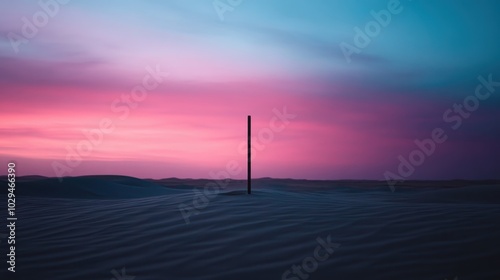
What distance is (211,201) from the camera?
693 cm

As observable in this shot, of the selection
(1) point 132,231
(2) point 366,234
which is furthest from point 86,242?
(2) point 366,234

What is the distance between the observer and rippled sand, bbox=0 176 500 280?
3.66 meters

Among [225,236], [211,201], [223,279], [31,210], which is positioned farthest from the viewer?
[31,210]

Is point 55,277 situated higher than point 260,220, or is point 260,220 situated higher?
point 260,220

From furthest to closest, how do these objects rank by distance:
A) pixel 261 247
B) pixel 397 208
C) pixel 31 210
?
pixel 31 210, pixel 397 208, pixel 261 247

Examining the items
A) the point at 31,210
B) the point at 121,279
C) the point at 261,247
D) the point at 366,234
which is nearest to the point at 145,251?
the point at 121,279

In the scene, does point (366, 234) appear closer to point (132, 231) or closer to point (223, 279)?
point (223, 279)

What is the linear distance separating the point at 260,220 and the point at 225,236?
2.41 feet

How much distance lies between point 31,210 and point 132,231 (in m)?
3.14

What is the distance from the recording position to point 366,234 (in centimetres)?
452

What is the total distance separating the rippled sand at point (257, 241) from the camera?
3.66 meters

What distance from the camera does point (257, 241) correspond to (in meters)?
4.48

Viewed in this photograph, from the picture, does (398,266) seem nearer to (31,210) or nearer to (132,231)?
(132,231)

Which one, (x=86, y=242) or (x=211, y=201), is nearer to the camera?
(x=86, y=242)
